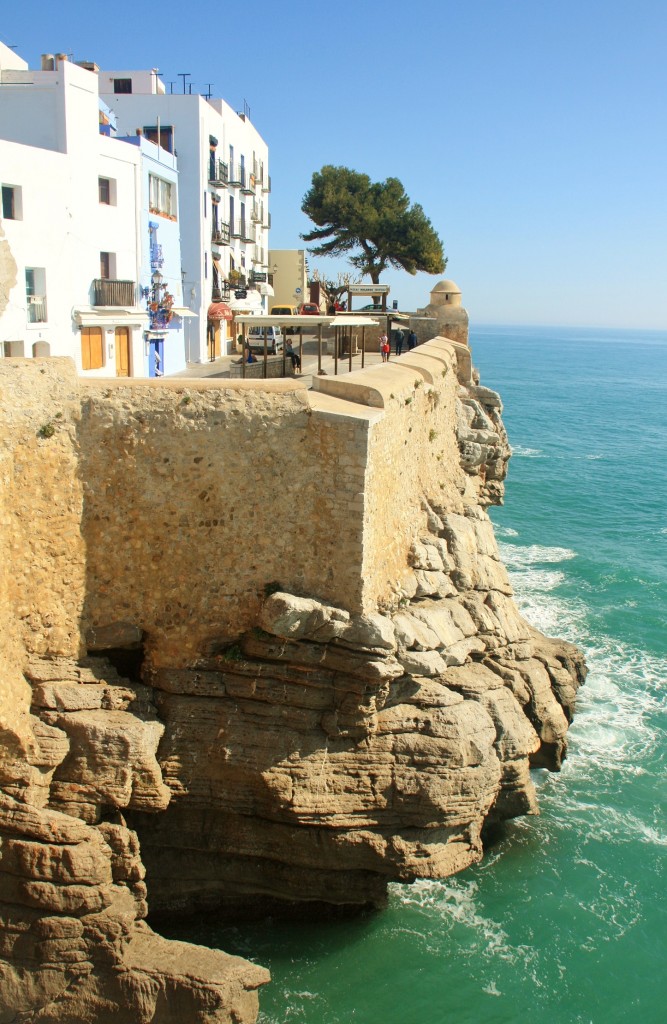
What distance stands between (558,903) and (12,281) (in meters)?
14.5

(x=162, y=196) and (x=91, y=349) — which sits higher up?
(x=162, y=196)

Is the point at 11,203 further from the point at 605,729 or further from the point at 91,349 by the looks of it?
the point at 605,729

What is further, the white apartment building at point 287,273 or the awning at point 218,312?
the white apartment building at point 287,273

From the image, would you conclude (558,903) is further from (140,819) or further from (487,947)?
(140,819)

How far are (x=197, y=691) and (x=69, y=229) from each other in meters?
12.5

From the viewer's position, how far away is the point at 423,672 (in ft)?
43.3

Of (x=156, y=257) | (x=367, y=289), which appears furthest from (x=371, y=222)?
(x=156, y=257)

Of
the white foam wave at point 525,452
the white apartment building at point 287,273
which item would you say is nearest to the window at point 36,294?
the white apartment building at point 287,273

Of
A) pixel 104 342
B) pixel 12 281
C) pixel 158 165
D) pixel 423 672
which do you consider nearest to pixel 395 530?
pixel 423 672

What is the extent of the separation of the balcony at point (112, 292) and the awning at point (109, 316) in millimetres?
182

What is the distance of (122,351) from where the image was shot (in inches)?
921

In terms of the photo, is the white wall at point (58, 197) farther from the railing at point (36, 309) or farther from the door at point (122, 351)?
the door at point (122, 351)

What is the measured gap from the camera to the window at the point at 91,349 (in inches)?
846

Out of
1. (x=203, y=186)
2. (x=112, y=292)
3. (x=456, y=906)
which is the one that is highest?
(x=203, y=186)
